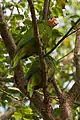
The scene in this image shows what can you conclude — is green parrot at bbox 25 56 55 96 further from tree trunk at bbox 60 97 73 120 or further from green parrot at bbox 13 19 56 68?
tree trunk at bbox 60 97 73 120

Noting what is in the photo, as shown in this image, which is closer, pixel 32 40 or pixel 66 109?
pixel 32 40

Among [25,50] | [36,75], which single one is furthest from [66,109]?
[25,50]

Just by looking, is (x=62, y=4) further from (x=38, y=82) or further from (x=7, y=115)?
(x=7, y=115)

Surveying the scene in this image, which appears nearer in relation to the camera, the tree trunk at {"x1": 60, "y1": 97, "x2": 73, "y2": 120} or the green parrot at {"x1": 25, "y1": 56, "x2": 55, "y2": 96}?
the green parrot at {"x1": 25, "y1": 56, "x2": 55, "y2": 96}

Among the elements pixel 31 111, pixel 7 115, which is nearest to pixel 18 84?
pixel 31 111

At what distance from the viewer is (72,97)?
153cm

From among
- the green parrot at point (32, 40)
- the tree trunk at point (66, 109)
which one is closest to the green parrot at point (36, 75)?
the green parrot at point (32, 40)

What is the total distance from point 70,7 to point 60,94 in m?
0.67

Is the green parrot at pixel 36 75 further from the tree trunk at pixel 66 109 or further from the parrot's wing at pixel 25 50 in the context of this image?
the tree trunk at pixel 66 109

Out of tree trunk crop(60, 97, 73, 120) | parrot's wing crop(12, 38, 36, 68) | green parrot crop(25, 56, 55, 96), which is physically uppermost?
parrot's wing crop(12, 38, 36, 68)

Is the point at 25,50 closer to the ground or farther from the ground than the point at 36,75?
farther from the ground

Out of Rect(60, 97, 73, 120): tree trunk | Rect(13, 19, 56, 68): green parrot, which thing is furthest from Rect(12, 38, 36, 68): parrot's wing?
Rect(60, 97, 73, 120): tree trunk

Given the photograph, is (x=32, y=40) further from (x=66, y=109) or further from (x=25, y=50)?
(x=66, y=109)

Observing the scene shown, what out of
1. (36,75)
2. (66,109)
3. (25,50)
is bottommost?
(66,109)
